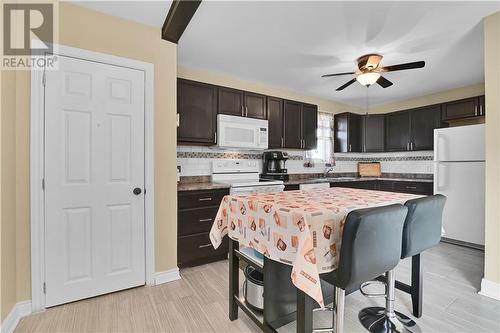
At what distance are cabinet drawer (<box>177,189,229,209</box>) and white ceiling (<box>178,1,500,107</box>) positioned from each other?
1683 mm

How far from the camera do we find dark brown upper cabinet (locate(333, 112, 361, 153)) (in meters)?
4.80

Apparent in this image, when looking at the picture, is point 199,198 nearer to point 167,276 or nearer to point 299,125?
point 167,276

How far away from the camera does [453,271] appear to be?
2.56m

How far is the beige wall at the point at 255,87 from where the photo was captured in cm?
336

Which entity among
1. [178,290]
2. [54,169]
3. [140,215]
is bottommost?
[178,290]

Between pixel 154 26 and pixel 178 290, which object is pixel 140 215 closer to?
pixel 178 290

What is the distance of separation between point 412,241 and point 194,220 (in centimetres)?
207

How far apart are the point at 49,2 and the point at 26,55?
476 mm

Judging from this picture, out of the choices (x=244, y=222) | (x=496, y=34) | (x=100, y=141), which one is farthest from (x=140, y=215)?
(x=496, y=34)

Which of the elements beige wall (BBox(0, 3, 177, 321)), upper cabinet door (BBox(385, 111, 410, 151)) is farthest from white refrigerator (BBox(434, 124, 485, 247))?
beige wall (BBox(0, 3, 177, 321))

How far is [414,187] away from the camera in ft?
13.4

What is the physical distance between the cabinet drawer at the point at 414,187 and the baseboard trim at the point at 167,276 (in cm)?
401

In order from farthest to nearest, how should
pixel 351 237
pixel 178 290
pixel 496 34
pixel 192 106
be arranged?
pixel 192 106 < pixel 178 290 < pixel 496 34 < pixel 351 237

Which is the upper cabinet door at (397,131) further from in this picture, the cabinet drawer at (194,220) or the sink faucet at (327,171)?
the cabinet drawer at (194,220)
